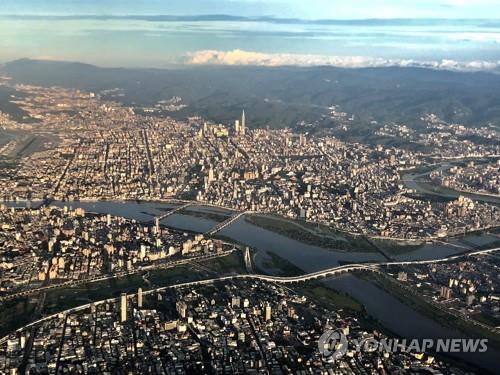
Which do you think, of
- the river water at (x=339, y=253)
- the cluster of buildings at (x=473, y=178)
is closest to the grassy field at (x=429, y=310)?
the river water at (x=339, y=253)

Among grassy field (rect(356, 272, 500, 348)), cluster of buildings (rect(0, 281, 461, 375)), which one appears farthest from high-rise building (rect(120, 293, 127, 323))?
grassy field (rect(356, 272, 500, 348))

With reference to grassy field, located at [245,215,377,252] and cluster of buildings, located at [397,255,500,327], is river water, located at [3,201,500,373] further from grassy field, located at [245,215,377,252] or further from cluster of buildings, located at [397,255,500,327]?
cluster of buildings, located at [397,255,500,327]

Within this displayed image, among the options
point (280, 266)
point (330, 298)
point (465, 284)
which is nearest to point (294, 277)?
point (280, 266)

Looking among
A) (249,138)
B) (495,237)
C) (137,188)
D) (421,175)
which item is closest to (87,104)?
(249,138)

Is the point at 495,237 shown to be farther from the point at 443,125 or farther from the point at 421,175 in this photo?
the point at 443,125

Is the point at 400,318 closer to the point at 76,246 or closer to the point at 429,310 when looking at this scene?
the point at 429,310

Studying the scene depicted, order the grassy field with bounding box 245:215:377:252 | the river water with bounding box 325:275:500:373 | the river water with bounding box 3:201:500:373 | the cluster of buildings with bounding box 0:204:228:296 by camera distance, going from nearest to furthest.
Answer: the river water with bounding box 325:275:500:373 → the river water with bounding box 3:201:500:373 → the cluster of buildings with bounding box 0:204:228:296 → the grassy field with bounding box 245:215:377:252
